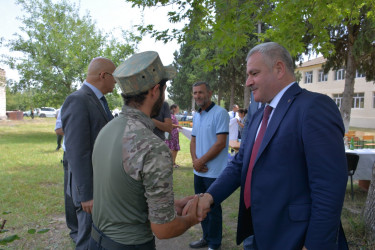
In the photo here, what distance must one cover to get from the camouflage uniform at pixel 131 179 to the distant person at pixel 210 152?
2253 mm

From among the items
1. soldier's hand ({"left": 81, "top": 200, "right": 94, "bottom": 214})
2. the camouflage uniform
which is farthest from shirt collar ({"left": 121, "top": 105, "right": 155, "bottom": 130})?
soldier's hand ({"left": 81, "top": 200, "right": 94, "bottom": 214})

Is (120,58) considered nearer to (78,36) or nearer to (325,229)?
(78,36)

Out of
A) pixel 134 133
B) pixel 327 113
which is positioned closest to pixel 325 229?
pixel 327 113

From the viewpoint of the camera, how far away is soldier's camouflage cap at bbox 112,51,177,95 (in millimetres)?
1602

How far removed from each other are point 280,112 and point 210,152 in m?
2.13

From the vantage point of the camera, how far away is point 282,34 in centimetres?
568

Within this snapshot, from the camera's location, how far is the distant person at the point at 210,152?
381 centimetres

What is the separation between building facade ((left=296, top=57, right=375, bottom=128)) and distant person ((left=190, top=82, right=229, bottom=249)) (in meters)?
29.1

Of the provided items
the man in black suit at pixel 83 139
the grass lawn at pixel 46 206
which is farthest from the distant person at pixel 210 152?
the man in black suit at pixel 83 139

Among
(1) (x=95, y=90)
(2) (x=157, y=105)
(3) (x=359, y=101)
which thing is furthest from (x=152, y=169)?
(3) (x=359, y=101)

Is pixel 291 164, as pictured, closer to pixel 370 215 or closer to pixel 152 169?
pixel 152 169

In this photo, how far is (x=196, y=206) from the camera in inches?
85.7

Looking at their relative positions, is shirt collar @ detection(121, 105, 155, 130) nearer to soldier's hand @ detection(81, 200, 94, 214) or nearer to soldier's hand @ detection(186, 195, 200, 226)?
soldier's hand @ detection(186, 195, 200, 226)

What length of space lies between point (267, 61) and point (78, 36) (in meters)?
19.8
